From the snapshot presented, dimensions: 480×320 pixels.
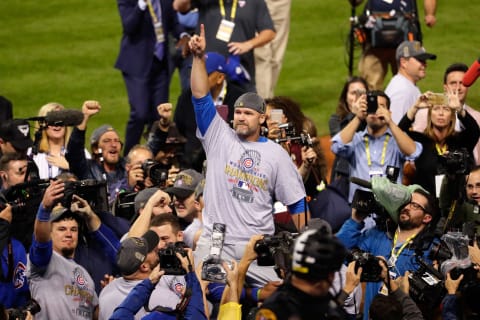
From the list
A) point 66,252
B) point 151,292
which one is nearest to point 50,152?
point 66,252

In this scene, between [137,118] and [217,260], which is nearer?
[217,260]

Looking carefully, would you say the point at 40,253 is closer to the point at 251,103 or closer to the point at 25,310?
the point at 25,310

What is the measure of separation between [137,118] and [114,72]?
412 cm

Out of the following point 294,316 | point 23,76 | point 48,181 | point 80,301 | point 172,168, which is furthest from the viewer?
point 23,76

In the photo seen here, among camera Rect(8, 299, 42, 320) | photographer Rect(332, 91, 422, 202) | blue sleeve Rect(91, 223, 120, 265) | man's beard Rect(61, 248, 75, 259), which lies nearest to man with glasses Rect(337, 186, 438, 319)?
photographer Rect(332, 91, 422, 202)

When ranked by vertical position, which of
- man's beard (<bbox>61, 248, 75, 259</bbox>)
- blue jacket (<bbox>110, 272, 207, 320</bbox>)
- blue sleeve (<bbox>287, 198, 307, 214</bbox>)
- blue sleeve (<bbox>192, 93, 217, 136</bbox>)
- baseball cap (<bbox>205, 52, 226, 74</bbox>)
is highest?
blue sleeve (<bbox>192, 93, 217, 136</bbox>)

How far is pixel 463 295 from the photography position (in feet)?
25.5

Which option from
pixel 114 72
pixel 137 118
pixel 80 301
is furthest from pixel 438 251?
pixel 114 72

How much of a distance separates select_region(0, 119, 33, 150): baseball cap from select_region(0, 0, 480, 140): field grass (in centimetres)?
496

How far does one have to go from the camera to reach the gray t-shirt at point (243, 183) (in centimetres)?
851

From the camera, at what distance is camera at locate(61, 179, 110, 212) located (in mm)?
9117

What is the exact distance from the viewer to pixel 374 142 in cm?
1043

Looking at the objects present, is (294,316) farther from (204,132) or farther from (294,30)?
(294,30)

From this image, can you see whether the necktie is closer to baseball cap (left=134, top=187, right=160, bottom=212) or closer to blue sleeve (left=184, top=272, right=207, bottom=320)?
baseball cap (left=134, top=187, right=160, bottom=212)
